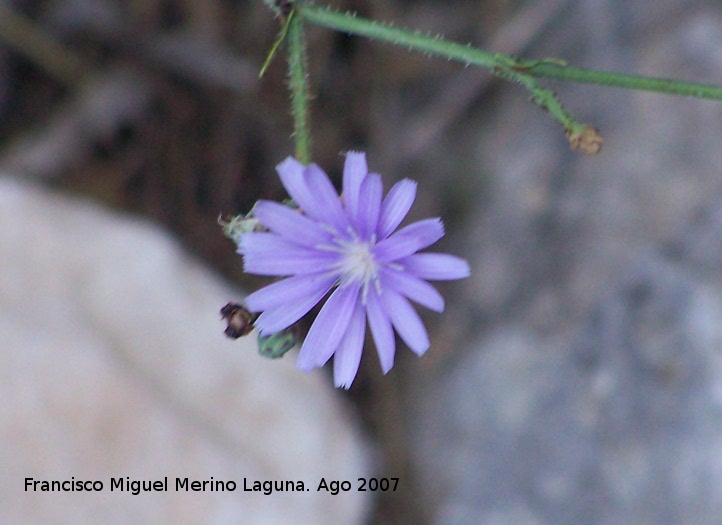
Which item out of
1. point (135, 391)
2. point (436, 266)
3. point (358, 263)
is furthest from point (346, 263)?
point (135, 391)

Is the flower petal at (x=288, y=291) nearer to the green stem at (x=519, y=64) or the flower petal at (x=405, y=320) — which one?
the flower petal at (x=405, y=320)

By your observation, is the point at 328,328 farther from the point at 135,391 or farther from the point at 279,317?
the point at 135,391

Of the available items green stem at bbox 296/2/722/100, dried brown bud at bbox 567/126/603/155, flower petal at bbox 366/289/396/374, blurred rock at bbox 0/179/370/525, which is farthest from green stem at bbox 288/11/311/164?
blurred rock at bbox 0/179/370/525

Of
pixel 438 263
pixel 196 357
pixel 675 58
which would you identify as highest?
pixel 675 58

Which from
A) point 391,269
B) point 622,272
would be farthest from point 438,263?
point 622,272

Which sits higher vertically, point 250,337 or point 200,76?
point 200,76

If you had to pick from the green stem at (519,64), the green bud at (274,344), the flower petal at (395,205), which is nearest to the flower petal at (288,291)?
the green bud at (274,344)

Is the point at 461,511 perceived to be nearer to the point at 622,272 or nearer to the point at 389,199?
the point at 622,272
